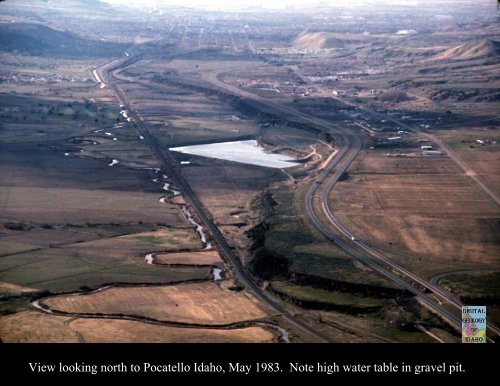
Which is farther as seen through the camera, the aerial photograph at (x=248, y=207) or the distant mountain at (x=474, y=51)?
the distant mountain at (x=474, y=51)

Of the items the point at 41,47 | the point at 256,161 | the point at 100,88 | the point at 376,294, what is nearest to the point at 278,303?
the point at 376,294

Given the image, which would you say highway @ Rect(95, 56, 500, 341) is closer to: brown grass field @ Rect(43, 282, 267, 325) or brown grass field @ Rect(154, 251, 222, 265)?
brown grass field @ Rect(154, 251, 222, 265)

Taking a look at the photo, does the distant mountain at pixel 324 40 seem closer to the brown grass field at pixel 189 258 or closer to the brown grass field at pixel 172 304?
the brown grass field at pixel 189 258

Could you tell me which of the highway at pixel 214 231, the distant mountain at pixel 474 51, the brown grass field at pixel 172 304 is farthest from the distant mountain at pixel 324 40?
the brown grass field at pixel 172 304

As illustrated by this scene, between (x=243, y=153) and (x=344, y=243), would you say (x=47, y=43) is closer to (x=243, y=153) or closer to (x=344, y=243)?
(x=243, y=153)

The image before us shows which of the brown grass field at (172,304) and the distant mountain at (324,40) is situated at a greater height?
the brown grass field at (172,304)
